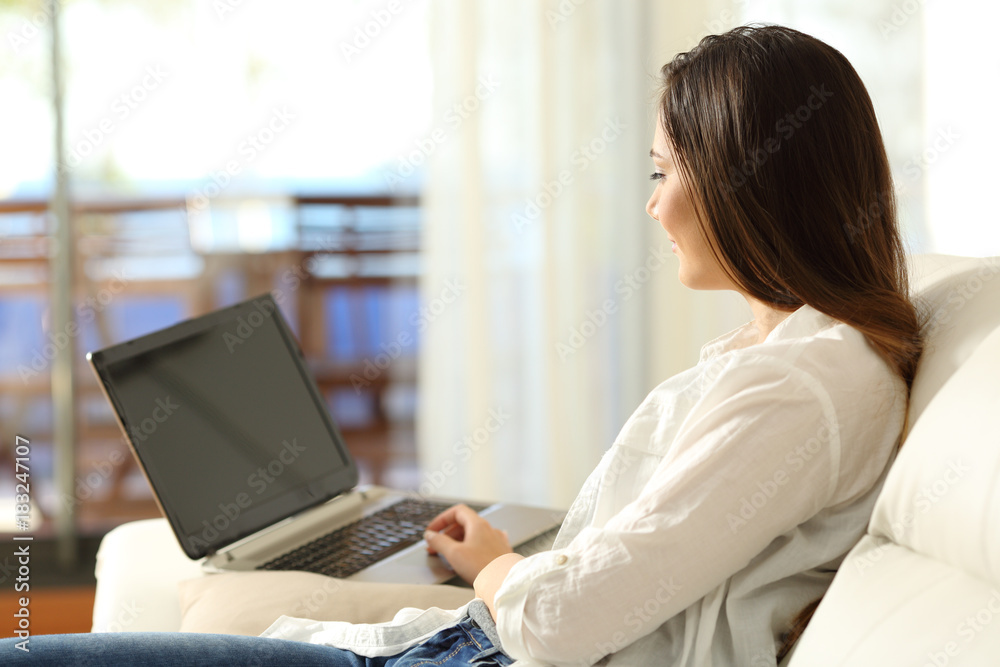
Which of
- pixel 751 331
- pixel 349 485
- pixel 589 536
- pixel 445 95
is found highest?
pixel 445 95

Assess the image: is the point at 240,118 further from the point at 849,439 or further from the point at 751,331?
the point at 849,439

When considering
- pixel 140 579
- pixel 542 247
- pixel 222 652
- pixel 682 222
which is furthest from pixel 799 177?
pixel 542 247

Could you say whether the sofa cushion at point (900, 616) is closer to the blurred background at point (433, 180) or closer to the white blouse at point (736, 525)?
the white blouse at point (736, 525)

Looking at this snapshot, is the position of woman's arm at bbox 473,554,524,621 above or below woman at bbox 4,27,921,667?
below

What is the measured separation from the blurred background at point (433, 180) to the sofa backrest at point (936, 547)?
71.0 inches

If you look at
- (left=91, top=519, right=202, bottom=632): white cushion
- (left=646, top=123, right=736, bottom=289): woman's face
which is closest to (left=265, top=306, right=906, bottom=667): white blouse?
(left=646, top=123, right=736, bottom=289): woman's face

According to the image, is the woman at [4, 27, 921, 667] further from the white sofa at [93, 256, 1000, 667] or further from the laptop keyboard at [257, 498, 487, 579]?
the laptop keyboard at [257, 498, 487, 579]

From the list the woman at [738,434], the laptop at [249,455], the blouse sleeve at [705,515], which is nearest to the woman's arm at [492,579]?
the woman at [738,434]

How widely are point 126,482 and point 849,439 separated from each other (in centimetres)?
254

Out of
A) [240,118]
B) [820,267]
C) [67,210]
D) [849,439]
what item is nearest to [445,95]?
[240,118]

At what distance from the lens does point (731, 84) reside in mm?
948

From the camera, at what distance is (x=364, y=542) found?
4.59 feet

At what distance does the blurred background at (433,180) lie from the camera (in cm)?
254

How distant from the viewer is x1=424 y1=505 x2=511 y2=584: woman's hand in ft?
4.00
